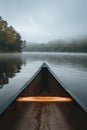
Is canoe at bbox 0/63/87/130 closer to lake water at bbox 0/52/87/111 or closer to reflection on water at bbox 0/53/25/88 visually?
lake water at bbox 0/52/87/111

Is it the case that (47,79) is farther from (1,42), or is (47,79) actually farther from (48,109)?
(1,42)

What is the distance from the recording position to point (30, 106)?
26.6 ft

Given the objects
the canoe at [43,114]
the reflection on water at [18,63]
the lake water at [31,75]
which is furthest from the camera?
the reflection on water at [18,63]

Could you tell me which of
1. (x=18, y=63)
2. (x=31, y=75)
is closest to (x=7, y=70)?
(x=31, y=75)

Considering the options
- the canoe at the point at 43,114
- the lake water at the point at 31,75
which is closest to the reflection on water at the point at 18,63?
the lake water at the point at 31,75

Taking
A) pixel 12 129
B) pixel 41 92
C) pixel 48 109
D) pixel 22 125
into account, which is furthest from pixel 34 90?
pixel 12 129

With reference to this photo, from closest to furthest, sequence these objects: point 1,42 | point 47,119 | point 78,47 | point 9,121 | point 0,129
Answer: point 0,129
point 9,121
point 47,119
point 1,42
point 78,47

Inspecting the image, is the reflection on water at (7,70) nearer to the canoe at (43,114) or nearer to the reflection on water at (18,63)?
the reflection on water at (18,63)

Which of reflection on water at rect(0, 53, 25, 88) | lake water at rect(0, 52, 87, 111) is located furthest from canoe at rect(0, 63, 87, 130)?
reflection on water at rect(0, 53, 25, 88)

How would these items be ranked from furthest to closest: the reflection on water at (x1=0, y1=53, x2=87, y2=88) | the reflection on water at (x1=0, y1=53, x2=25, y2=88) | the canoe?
the reflection on water at (x1=0, y1=53, x2=87, y2=88), the reflection on water at (x1=0, y1=53, x2=25, y2=88), the canoe

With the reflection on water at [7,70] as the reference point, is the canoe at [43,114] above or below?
above

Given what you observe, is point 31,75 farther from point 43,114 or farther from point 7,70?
point 43,114

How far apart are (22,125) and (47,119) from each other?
129 centimetres

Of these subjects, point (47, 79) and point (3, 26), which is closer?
point (47, 79)
